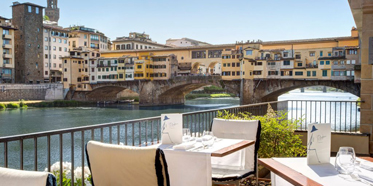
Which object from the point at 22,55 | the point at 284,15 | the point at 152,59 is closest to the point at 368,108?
the point at 284,15

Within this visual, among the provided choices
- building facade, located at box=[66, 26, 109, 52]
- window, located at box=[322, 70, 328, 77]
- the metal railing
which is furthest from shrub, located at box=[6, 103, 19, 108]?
window, located at box=[322, 70, 328, 77]

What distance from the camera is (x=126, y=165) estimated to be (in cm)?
186

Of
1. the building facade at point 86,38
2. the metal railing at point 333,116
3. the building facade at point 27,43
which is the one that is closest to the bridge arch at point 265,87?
the metal railing at point 333,116

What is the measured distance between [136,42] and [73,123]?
29982 mm

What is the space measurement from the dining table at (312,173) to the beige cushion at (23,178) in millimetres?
1186

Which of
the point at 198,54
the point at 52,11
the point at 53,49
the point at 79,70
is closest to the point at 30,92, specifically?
the point at 79,70

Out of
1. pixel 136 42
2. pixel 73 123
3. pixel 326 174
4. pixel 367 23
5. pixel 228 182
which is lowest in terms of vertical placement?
pixel 73 123

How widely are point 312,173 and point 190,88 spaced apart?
41.7 meters

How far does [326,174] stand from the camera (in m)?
1.98

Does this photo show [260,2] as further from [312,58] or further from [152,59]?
[152,59]

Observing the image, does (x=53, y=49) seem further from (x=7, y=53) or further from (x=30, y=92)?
(x=30, y=92)

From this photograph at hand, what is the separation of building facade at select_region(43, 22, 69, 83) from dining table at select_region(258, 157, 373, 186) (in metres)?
51.5

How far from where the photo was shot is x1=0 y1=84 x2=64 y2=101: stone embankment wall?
39094 millimetres

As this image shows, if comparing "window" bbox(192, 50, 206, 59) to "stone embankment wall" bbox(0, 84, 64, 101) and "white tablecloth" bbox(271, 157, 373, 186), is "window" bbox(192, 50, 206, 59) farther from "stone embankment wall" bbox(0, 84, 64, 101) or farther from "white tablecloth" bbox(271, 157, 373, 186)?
"white tablecloth" bbox(271, 157, 373, 186)
